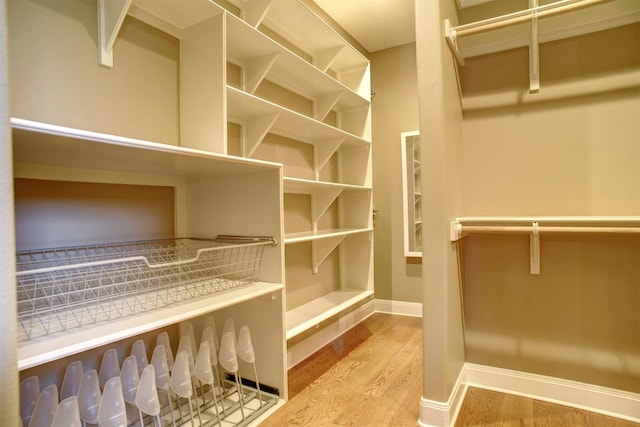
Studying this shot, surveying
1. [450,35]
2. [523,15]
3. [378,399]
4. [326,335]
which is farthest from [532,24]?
[326,335]

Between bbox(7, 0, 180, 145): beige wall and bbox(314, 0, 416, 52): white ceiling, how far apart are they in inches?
64.4

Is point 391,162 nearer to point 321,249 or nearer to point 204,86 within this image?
point 321,249

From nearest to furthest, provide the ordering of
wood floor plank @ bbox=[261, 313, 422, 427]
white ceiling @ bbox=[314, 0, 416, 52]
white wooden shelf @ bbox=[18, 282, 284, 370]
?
white wooden shelf @ bbox=[18, 282, 284, 370]
wood floor plank @ bbox=[261, 313, 422, 427]
white ceiling @ bbox=[314, 0, 416, 52]

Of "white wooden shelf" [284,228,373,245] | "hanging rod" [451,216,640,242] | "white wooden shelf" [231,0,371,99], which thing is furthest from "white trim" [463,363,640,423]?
"white wooden shelf" [231,0,371,99]

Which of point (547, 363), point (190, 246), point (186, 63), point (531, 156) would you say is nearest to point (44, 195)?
point (190, 246)

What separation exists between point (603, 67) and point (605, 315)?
1264 millimetres

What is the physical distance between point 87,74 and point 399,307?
9.85 feet

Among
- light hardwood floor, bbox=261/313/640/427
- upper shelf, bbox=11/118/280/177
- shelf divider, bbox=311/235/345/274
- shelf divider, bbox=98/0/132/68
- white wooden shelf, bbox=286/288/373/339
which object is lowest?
light hardwood floor, bbox=261/313/640/427

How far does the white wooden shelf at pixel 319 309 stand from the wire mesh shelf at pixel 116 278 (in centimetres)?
49

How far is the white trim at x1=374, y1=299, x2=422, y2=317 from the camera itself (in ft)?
10.8

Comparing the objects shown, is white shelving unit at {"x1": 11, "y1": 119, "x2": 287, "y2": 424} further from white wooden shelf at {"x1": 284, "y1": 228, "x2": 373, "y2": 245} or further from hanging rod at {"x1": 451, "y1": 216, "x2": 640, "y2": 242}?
hanging rod at {"x1": 451, "y1": 216, "x2": 640, "y2": 242}

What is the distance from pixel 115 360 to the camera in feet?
4.22

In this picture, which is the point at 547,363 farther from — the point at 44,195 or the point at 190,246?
the point at 44,195

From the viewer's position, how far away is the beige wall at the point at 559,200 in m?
1.73
